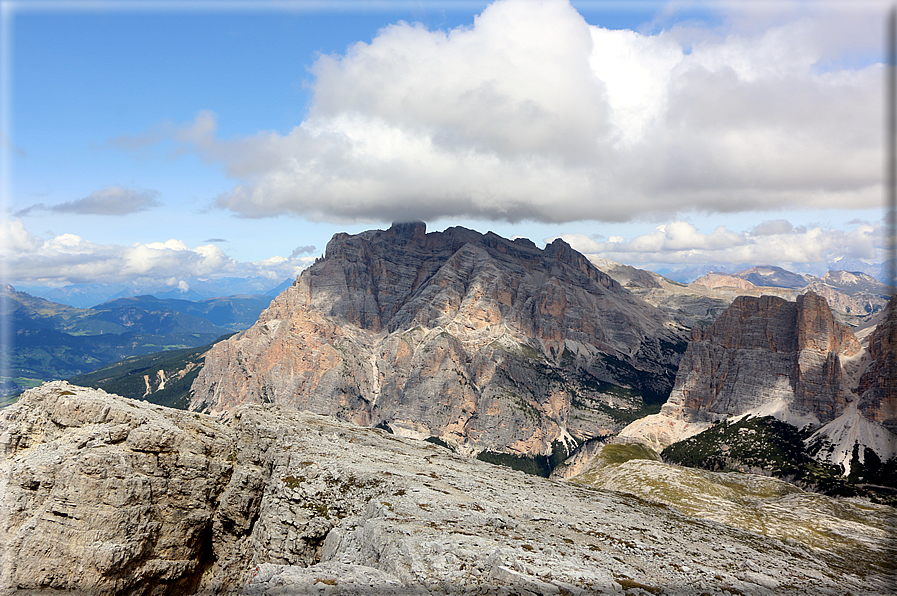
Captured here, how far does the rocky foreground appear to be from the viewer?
22.2m

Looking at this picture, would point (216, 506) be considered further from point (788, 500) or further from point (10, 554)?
point (788, 500)

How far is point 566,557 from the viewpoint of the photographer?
962 inches

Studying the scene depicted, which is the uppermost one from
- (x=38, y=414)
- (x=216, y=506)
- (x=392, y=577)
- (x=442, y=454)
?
(x=38, y=414)

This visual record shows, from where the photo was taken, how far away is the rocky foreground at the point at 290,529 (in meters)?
22.2

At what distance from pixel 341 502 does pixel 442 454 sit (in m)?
26.6

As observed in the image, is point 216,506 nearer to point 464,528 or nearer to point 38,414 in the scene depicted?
point 38,414

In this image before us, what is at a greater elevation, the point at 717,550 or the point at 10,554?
the point at 10,554

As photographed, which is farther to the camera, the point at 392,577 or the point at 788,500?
the point at 788,500

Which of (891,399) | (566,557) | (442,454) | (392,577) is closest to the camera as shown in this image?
(392,577)

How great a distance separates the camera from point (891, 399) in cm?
18912

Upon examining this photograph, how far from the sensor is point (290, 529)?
29719 millimetres

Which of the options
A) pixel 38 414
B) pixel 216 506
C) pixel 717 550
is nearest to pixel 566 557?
pixel 717 550

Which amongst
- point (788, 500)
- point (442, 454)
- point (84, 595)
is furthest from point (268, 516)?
point (788, 500)

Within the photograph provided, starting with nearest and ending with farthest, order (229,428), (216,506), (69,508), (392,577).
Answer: (392,577) → (69,508) → (216,506) → (229,428)
